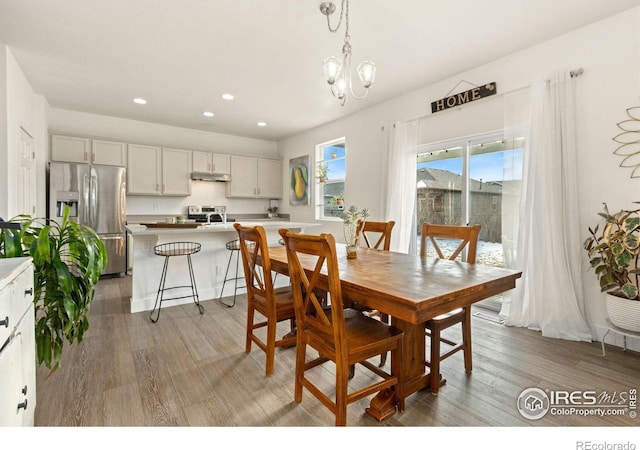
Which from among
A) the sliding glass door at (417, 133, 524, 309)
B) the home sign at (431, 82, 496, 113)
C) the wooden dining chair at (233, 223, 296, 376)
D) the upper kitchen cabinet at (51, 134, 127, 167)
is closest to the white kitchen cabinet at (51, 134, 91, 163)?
the upper kitchen cabinet at (51, 134, 127, 167)

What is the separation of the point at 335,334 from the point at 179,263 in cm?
272

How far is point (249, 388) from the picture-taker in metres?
1.93

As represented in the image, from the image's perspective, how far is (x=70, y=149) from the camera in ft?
15.2

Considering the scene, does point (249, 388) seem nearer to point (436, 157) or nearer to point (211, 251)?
point (211, 251)

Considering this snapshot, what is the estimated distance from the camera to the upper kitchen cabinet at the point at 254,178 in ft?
20.0

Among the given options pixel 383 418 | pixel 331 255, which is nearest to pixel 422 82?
pixel 331 255

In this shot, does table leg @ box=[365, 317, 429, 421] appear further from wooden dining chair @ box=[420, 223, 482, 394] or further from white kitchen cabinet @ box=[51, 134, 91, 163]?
white kitchen cabinet @ box=[51, 134, 91, 163]

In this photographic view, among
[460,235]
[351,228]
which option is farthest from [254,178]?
[460,235]

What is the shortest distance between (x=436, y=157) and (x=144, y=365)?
12.0 feet

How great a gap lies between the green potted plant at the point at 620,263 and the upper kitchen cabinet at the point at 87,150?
20.0 ft

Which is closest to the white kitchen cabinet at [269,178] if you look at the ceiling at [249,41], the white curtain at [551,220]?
the ceiling at [249,41]

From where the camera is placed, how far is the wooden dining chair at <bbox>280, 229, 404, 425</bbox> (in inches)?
56.9

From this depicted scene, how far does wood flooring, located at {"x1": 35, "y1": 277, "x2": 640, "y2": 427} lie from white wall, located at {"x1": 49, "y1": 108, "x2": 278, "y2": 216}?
317cm

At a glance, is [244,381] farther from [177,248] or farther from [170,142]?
[170,142]
